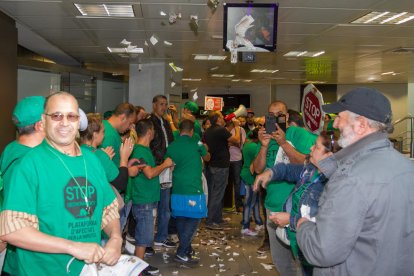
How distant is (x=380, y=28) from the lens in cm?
707

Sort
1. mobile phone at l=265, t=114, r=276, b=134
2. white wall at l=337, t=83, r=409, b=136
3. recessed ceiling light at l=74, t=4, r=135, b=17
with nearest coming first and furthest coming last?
mobile phone at l=265, t=114, r=276, b=134, recessed ceiling light at l=74, t=4, r=135, b=17, white wall at l=337, t=83, r=409, b=136

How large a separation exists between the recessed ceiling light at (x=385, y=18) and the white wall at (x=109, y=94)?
738cm

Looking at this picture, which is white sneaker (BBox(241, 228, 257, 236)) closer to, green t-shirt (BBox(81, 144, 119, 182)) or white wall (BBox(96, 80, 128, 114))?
green t-shirt (BBox(81, 144, 119, 182))

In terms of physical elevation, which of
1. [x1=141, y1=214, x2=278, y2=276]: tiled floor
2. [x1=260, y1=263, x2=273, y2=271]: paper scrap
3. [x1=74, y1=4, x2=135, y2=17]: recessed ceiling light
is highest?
[x1=74, y1=4, x2=135, y2=17]: recessed ceiling light

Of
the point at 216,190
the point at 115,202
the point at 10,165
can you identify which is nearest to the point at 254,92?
the point at 216,190

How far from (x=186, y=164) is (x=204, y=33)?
3.22 m

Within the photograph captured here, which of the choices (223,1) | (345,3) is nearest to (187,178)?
(223,1)

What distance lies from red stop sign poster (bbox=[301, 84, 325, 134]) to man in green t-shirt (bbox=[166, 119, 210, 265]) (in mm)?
1783

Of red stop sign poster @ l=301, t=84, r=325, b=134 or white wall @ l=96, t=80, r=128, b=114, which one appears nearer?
red stop sign poster @ l=301, t=84, r=325, b=134

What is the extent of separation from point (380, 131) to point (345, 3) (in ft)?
13.6

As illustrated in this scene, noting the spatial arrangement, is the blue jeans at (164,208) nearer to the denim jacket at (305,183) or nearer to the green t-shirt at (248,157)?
the green t-shirt at (248,157)

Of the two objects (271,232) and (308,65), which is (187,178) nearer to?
(271,232)

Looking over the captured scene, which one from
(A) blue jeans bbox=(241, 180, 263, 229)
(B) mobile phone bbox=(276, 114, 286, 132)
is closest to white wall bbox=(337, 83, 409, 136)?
(A) blue jeans bbox=(241, 180, 263, 229)

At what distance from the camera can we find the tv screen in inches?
212
